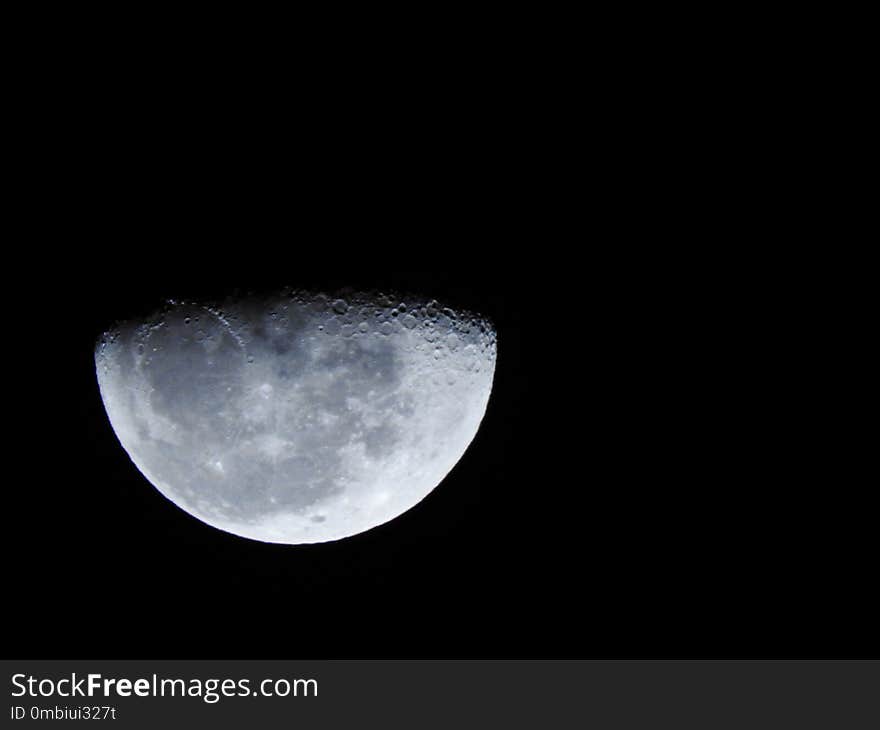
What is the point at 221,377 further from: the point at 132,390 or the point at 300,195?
the point at 300,195

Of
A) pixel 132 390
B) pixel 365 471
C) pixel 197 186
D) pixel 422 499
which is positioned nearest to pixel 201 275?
pixel 197 186

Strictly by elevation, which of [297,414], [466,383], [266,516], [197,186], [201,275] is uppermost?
[197,186]

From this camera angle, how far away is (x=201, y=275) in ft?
7.41

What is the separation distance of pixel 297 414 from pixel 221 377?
26 centimetres

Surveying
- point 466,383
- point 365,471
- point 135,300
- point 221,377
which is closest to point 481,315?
point 466,383

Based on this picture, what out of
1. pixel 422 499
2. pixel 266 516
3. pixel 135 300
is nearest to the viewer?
pixel 135 300

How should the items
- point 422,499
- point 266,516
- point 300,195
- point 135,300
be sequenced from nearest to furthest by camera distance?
point 300,195, point 135,300, point 266,516, point 422,499

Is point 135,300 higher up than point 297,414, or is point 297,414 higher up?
point 135,300

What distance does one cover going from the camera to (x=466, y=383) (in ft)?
8.47

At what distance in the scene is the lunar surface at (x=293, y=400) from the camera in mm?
2275

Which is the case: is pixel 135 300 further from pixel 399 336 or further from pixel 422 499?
pixel 422 499

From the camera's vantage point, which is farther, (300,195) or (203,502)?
(203,502)

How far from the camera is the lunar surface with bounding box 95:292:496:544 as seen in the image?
228cm

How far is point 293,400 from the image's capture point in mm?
2285
